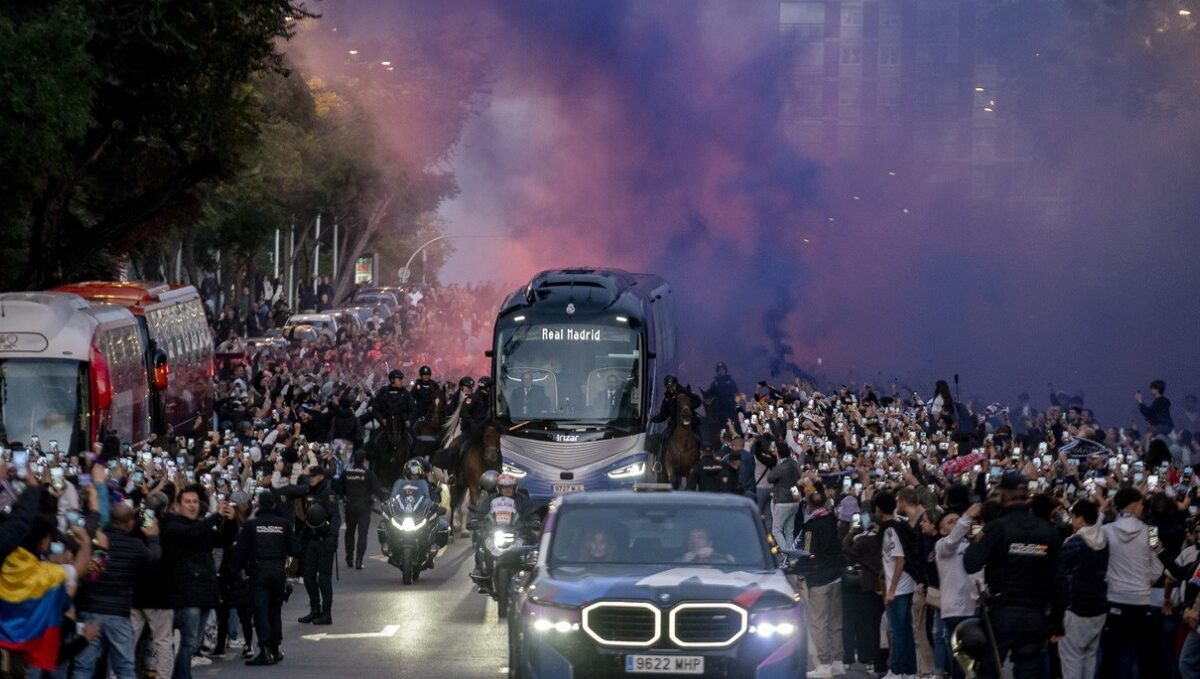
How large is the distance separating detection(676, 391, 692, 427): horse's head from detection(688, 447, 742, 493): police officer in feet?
19.2

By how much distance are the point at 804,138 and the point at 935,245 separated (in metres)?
5.29

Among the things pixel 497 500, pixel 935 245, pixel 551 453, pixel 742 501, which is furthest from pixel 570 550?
pixel 935 245

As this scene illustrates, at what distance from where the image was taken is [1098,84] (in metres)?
54.4

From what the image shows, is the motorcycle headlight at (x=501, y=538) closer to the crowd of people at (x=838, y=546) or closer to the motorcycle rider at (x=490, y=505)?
the motorcycle rider at (x=490, y=505)

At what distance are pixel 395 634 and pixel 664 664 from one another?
8.46 meters

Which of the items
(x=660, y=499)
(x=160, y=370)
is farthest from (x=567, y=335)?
(x=660, y=499)

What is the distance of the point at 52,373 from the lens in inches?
1284

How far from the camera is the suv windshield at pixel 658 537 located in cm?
1441

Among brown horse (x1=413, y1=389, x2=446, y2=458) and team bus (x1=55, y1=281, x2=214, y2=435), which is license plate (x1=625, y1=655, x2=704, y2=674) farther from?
team bus (x1=55, y1=281, x2=214, y2=435)

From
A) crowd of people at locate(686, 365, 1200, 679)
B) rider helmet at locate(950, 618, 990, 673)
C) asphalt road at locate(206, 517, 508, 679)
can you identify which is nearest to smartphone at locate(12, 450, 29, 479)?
asphalt road at locate(206, 517, 508, 679)

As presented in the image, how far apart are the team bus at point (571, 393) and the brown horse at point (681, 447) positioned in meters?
1.11

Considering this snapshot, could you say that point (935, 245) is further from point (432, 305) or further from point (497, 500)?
point (497, 500)

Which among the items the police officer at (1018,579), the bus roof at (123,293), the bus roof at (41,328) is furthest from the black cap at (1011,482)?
the bus roof at (123,293)

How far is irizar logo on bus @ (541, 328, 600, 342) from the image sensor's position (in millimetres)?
31016
